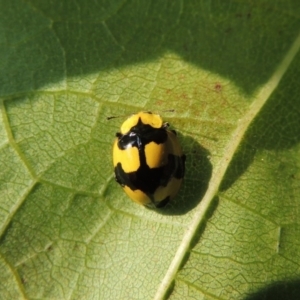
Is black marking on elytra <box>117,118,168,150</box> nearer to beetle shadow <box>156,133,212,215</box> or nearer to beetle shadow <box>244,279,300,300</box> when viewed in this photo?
beetle shadow <box>156,133,212,215</box>

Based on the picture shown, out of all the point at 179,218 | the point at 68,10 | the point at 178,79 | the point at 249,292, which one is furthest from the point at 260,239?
the point at 68,10

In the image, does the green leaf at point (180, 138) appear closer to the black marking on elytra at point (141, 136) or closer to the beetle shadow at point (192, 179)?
the beetle shadow at point (192, 179)

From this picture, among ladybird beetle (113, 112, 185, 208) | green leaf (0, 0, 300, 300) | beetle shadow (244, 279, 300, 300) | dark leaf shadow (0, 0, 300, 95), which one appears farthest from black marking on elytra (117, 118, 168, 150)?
beetle shadow (244, 279, 300, 300)

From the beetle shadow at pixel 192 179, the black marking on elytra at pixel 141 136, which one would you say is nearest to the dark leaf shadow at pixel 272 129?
the beetle shadow at pixel 192 179

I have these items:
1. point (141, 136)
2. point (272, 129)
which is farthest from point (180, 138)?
Answer: point (272, 129)

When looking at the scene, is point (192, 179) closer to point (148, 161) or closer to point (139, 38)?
point (148, 161)

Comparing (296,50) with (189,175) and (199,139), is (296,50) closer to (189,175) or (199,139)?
(199,139)

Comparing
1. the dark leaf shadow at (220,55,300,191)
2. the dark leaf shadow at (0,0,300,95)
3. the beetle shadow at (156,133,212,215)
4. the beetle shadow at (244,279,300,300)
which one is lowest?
the beetle shadow at (244,279,300,300)
